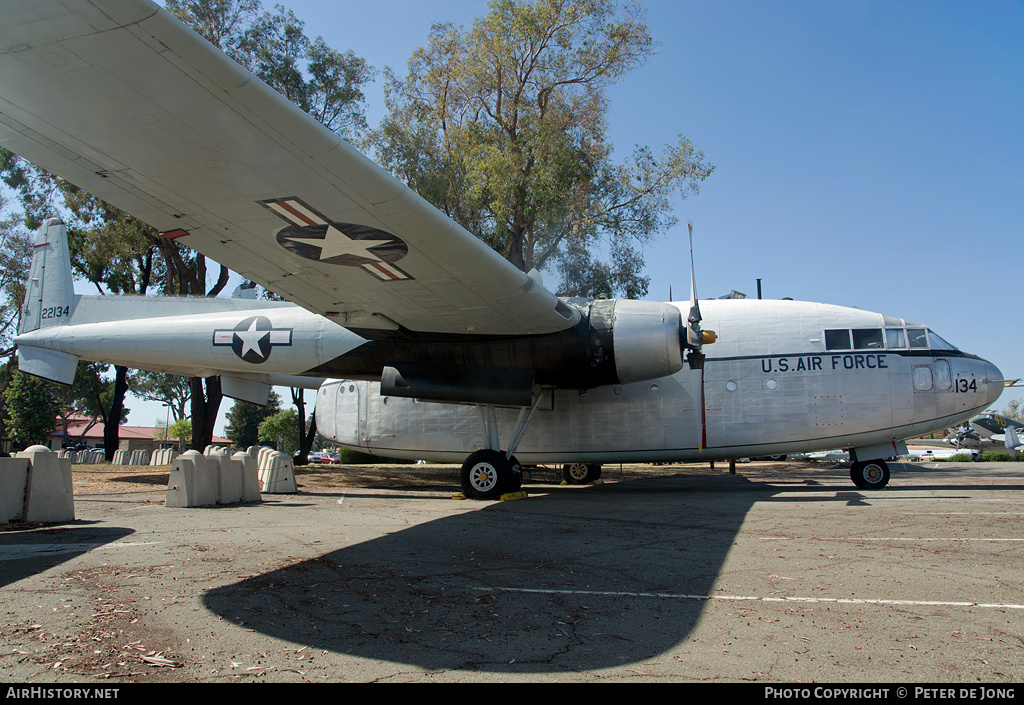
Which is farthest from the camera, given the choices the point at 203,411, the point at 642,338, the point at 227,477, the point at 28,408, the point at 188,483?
the point at 28,408

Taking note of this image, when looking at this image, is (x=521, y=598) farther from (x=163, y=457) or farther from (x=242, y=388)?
(x=163, y=457)

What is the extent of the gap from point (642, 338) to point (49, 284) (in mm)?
14692

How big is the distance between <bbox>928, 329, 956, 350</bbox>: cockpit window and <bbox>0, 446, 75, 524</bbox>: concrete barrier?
15.1 m

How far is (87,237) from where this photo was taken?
26.2m

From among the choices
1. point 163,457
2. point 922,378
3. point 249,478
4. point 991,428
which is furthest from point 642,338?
point 991,428

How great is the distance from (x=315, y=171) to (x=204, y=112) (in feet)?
3.40

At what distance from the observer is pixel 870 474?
40.4 feet

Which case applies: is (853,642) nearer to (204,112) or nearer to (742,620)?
(742,620)

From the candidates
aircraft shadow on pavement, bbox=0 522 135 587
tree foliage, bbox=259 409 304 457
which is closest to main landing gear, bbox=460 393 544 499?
aircraft shadow on pavement, bbox=0 522 135 587

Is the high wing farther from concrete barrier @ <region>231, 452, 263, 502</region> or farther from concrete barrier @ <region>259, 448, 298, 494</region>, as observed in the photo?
concrete barrier @ <region>259, 448, 298, 494</region>

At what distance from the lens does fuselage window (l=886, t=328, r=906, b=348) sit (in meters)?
11.7

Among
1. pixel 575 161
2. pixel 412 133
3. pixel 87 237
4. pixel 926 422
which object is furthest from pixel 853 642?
pixel 87 237

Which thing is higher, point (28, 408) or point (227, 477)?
point (28, 408)

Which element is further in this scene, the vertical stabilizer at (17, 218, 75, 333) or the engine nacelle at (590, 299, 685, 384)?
the vertical stabilizer at (17, 218, 75, 333)
